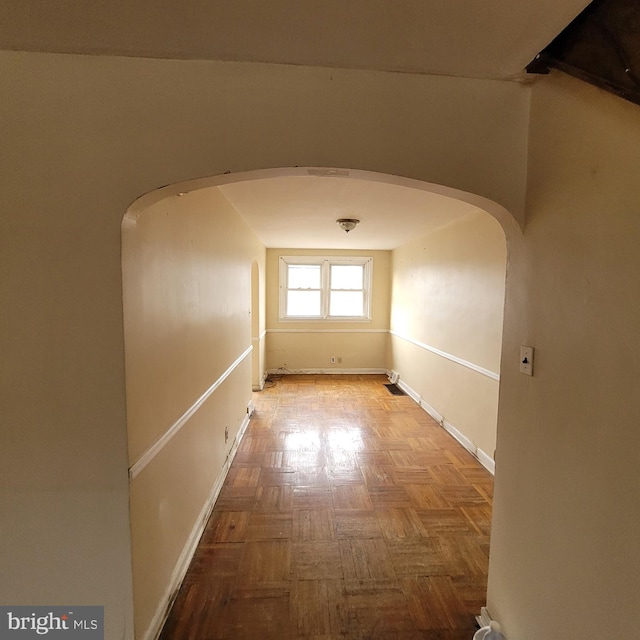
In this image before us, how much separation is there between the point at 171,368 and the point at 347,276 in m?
4.68

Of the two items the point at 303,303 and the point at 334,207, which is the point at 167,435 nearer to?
the point at 334,207

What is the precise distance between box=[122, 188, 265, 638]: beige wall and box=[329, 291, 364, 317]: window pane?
3514 millimetres

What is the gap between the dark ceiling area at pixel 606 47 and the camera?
2.71 ft

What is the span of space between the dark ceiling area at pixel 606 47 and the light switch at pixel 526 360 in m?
0.78

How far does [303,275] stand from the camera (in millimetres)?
5871

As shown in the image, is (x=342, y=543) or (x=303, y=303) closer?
(x=342, y=543)

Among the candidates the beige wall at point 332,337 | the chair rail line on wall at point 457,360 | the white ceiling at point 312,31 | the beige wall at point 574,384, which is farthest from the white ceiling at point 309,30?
the beige wall at point 332,337

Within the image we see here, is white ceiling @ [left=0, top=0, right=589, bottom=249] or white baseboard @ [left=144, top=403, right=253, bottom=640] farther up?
white ceiling @ [left=0, top=0, right=589, bottom=249]

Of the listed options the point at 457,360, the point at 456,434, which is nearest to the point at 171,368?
the point at 457,360

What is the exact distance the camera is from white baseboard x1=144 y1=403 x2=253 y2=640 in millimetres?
1371

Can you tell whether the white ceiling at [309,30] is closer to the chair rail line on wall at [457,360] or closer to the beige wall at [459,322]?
the beige wall at [459,322]

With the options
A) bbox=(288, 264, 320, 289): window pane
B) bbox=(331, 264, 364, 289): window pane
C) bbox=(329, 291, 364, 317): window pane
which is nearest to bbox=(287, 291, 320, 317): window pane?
bbox=(288, 264, 320, 289): window pane

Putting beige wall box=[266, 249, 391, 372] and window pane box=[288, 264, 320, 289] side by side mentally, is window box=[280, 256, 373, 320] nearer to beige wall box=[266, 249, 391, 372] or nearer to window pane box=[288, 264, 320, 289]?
window pane box=[288, 264, 320, 289]

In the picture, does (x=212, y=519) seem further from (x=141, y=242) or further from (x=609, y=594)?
(x=609, y=594)
